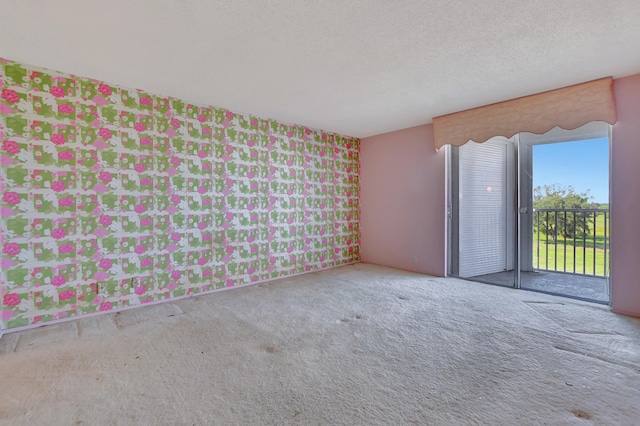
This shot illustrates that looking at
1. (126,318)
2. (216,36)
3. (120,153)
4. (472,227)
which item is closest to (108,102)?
(120,153)

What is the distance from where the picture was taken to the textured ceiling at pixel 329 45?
184cm

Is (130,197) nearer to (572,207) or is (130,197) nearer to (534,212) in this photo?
(534,212)

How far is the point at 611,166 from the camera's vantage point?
296 centimetres

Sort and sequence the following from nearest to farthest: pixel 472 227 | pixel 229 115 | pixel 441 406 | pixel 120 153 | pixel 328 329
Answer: pixel 441 406, pixel 328 329, pixel 120 153, pixel 229 115, pixel 472 227

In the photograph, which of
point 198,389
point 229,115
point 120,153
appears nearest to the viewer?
point 198,389

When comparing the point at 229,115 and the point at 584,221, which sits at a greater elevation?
the point at 229,115

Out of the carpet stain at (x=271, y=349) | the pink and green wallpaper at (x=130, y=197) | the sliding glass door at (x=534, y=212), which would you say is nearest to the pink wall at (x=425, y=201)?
the sliding glass door at (x=534, y=212)

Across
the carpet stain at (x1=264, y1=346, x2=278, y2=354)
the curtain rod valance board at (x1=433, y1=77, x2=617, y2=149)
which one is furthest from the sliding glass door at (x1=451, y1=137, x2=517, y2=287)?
the carpet stain at (x1=264, y1=346, x2=278, y2=354)

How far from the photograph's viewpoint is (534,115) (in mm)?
3287

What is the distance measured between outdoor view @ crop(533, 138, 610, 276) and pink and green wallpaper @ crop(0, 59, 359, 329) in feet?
11.3

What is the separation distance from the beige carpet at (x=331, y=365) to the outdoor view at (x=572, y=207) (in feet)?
4.41

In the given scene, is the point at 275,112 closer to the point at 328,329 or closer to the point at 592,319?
the point at 328,329

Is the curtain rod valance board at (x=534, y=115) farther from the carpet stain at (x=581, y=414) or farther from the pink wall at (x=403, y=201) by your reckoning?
the carpet stain at (x=581, y=414)

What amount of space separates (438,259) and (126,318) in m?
4.05
